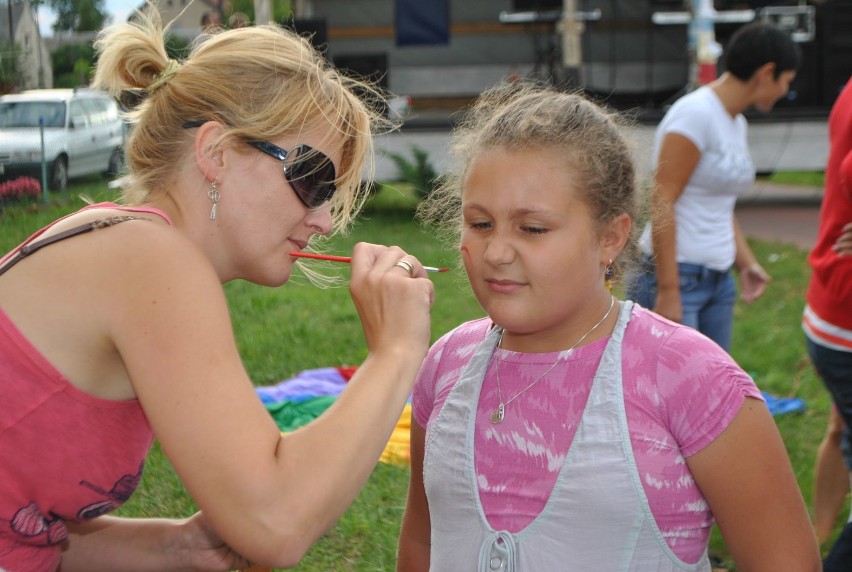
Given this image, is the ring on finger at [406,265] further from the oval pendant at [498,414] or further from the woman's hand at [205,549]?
the woman's hand at [205,549]

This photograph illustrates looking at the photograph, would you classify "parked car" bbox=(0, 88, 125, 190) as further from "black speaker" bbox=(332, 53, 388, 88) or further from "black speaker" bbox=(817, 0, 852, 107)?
"black speaker" bbox=(817, 0, 852, 107)

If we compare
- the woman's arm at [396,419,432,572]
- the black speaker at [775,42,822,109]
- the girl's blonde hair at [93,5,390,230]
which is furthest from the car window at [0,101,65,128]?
the black speaker at [775,42,822,109]

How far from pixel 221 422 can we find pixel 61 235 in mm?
376

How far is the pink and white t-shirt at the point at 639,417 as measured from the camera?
1.51 meters

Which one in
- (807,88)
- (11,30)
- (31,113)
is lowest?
(807,88)

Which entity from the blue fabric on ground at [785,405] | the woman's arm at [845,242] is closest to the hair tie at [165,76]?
the woman's arm at [845,242]

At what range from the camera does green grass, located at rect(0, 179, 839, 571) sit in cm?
320

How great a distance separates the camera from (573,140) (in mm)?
1677

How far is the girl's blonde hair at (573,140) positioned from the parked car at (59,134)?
4.83 ft

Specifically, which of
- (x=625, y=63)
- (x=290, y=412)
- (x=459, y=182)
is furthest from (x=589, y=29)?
(x=459, y=182)

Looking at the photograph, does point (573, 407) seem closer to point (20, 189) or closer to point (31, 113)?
point (20, 189)

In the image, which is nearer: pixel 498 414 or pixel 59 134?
pixel 498 414

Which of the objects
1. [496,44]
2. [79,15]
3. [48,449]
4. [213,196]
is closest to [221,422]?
[48,449]

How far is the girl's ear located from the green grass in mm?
403
